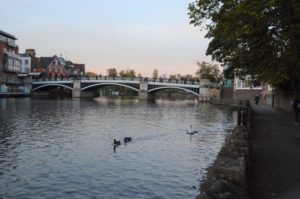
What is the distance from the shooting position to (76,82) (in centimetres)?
12431

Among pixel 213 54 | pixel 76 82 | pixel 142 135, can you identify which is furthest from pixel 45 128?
pixel 76 82

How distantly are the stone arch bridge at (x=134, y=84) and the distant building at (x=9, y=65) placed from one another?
8120 mm

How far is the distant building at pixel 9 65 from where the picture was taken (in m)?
112

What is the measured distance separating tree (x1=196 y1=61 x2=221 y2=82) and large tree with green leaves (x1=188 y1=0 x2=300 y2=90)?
110 m

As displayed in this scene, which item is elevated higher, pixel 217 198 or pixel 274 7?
pixel 274 7

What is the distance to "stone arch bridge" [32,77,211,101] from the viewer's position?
11281cm

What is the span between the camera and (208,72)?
133 m

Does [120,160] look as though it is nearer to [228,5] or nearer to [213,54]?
[228,5]

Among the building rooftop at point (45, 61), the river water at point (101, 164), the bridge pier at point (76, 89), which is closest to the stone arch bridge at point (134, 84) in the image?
the bridge pier at point (76, 89)

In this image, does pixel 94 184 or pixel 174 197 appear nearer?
pixel 174 197

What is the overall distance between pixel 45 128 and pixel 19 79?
320 feet

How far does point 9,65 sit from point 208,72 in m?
57.2

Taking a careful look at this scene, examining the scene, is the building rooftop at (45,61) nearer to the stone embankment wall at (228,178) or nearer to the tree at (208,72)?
the tree at (208,72)

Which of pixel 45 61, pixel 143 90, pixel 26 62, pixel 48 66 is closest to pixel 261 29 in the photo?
pixel 143 90
